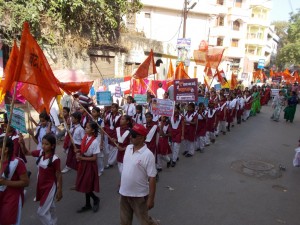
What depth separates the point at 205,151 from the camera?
9.73 metres

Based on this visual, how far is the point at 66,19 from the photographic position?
46.3ft

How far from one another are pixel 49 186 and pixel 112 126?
3.65 meters

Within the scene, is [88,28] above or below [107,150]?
above

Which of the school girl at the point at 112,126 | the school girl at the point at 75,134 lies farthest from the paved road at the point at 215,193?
the school girl at the point at 75,134

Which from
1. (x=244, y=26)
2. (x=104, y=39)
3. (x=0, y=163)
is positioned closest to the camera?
(x=0, y=163)

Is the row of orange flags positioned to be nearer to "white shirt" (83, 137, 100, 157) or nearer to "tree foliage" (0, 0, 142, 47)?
"white shirt" (83, 137, 100, 157)

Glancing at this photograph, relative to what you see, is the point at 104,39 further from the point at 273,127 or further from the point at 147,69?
the point at 273,127

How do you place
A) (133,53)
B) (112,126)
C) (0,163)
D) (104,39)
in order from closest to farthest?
(0,163), (112,126), (104,39), (133,53)

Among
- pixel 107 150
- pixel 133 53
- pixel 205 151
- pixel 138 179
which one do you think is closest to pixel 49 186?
pixel 138 179

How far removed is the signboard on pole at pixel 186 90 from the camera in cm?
851

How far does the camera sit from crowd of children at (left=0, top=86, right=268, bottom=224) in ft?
13.3

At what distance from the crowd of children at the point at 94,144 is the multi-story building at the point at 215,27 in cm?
1115

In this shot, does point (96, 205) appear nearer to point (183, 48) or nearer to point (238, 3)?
point (183, 48)

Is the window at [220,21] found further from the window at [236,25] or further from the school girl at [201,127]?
the school girl at [201,127]
